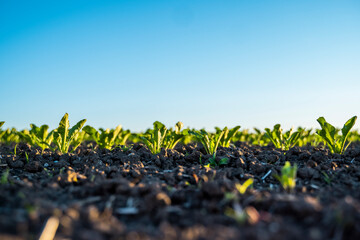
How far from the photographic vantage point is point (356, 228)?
1.41m

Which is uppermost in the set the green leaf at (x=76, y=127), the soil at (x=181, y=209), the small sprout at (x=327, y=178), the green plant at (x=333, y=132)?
the green plant at (x=333, y=132)

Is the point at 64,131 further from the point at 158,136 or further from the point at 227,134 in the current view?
the point at 227,134

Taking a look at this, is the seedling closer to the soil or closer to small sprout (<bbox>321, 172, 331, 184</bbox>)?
the soil

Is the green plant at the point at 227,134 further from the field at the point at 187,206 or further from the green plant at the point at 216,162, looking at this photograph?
the field at the point at 187,206

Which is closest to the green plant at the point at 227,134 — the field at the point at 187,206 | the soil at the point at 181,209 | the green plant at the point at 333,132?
the field at the point at 187,206

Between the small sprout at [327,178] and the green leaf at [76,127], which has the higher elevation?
the green leaf at [76,127]

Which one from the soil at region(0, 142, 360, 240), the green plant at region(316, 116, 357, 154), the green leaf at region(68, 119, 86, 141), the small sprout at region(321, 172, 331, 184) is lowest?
the soil at region(0, 142, 360, 240)

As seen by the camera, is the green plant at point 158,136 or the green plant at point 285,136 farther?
the green plant at point 285,136

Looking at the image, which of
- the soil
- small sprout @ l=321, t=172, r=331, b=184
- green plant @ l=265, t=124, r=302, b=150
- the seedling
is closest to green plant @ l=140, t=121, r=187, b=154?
the seedling

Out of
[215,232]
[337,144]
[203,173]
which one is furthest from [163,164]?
[337,144]

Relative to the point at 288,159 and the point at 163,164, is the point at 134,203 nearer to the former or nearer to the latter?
the point at 163,164

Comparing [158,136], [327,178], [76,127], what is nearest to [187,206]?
[327,178]

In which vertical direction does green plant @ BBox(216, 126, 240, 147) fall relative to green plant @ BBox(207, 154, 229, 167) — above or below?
above

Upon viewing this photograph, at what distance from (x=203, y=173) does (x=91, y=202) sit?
1.15m
